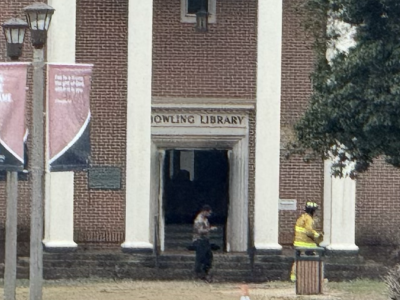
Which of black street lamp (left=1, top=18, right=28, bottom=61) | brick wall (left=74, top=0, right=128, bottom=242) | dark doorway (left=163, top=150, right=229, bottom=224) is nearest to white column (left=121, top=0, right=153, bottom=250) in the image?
brick wall (left=74, top=0, right=128, bottom=242)

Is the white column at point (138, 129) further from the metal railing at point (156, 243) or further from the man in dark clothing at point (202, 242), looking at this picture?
the man in dark clothing at point (202, 242)

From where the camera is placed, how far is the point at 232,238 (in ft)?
99.0

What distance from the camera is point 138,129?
28.7 m

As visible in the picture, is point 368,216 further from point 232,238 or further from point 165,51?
point 165,51

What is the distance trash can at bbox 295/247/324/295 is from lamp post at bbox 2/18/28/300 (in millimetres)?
6316

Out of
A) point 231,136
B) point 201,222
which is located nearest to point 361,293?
point 201,222

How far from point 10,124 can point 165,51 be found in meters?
11.4

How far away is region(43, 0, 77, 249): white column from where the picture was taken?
2853 cm

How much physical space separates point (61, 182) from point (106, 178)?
1189 mm

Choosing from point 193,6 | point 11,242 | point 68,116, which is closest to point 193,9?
point 193,6

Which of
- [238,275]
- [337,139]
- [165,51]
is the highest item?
[165,51]

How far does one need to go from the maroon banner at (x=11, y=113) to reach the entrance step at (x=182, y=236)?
40.1ft

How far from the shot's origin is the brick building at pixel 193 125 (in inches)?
1130

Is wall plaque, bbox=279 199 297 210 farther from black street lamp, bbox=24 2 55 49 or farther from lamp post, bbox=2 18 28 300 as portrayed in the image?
black street lamp, bbox=24 2 55 49
